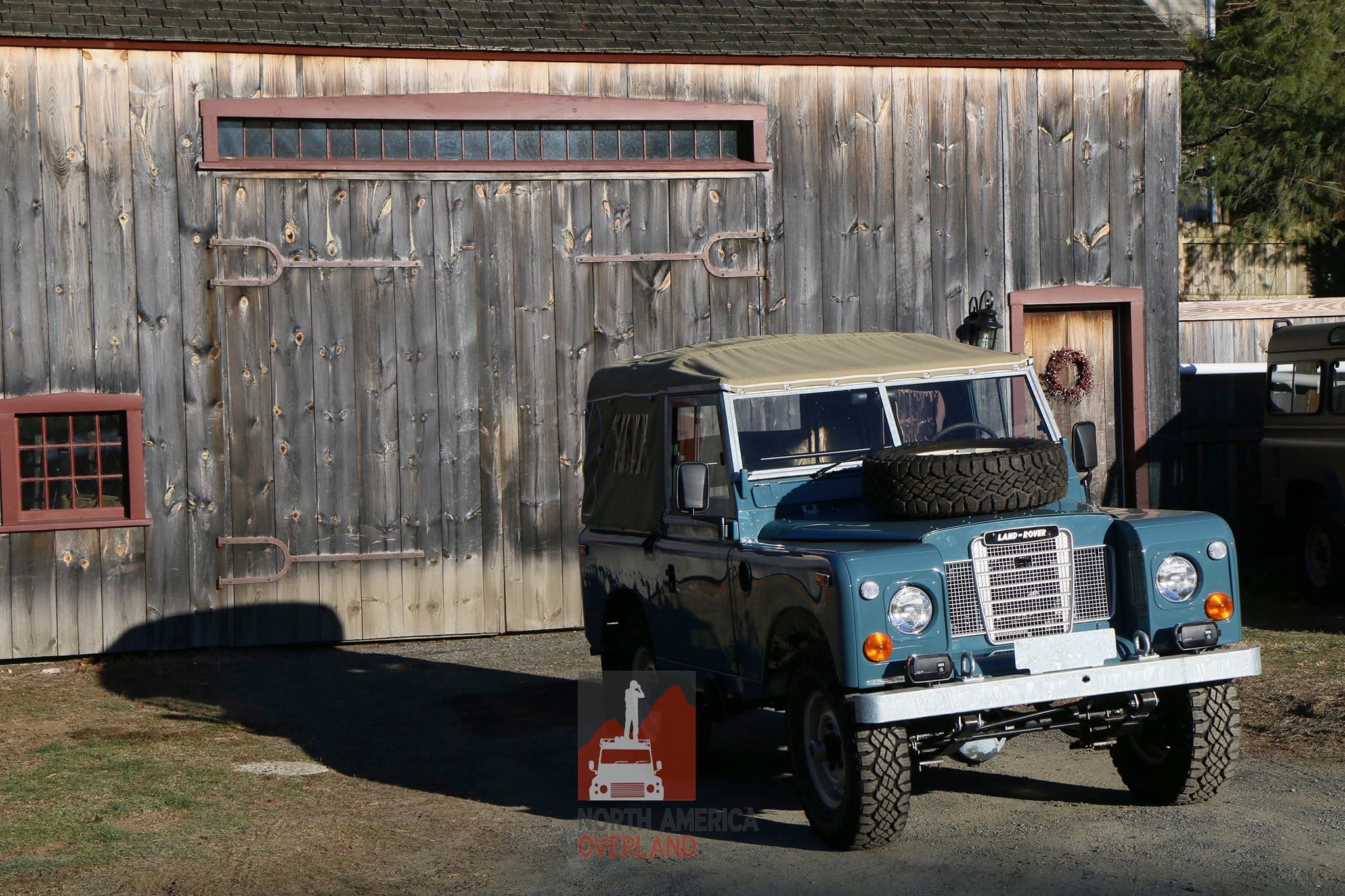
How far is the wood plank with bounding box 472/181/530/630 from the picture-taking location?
12.1m

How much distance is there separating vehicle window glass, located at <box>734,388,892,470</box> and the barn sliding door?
5328mm

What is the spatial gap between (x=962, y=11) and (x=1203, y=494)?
530 cm

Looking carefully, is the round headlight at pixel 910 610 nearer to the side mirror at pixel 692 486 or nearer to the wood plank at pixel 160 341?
the side mirror at pixel 692 486

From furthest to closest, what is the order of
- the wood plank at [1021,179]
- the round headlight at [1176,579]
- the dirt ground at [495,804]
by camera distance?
the wood plank at [1021,179]
the round headlight at [1176,579]
the dirt ground at [495,804]

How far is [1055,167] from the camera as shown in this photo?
1305 cm

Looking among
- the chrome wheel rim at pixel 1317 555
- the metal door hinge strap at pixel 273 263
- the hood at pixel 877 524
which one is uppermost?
the metal door hinge strap at pixel 273 263

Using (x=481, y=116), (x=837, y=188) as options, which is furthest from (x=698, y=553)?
(x=837, y=188)

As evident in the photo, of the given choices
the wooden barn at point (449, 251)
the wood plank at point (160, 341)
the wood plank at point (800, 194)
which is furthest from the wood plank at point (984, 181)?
the wood plank at point (160, 341)

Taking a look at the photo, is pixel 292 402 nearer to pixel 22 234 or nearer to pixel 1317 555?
pixel 22 234

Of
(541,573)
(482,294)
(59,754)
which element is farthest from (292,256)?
(59,754)

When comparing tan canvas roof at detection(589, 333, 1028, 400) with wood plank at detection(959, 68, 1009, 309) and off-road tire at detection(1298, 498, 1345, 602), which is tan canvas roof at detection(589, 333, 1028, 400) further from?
off-road tire at detection(1298, 498, 1345, 602)

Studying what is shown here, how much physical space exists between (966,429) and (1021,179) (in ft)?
21.3

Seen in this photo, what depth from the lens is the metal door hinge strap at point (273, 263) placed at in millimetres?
11570

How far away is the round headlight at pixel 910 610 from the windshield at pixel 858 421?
1322mm
